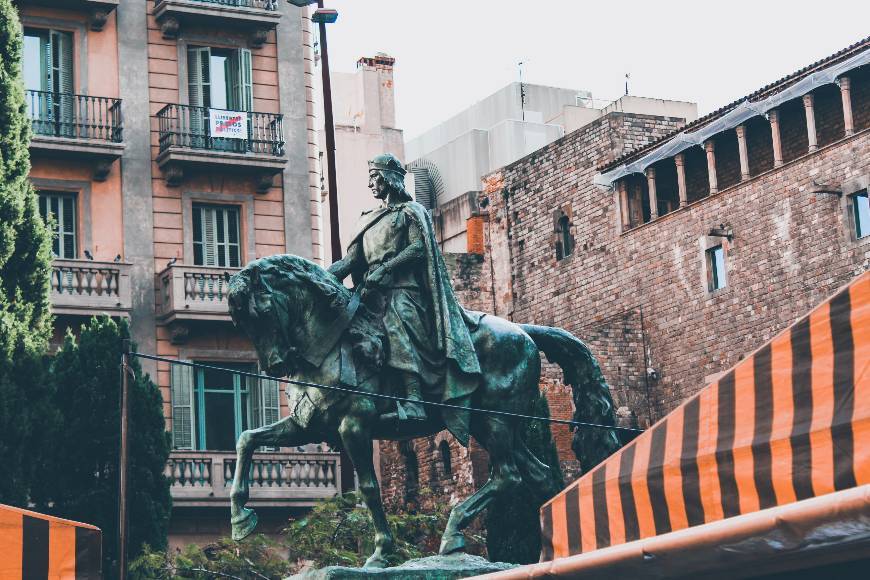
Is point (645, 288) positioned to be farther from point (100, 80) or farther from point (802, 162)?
point (100, 80)

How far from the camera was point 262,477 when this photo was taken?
3341 cm

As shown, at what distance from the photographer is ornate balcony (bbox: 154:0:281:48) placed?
35.5 m

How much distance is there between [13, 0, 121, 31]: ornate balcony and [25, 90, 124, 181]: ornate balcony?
1.50m

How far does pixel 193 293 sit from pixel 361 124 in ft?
74.1

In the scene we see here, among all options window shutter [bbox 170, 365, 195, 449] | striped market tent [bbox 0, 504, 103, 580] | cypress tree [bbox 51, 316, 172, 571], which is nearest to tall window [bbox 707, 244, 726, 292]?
window shutter [bbox 170, 365, 195, 449]

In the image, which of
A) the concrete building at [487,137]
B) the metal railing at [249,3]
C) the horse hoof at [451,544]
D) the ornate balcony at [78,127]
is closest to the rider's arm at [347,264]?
the horse hoof at [451,544]

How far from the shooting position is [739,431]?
8.71 m

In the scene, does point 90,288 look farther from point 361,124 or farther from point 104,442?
point 361,124

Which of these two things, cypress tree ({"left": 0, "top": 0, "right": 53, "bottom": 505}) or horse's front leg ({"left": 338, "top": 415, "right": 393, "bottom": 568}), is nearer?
horse's front leg ({"left": 338, "top": 415, "right": 393, "bottom": 568})

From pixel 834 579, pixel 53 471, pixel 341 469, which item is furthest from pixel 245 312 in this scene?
pixel 341 469

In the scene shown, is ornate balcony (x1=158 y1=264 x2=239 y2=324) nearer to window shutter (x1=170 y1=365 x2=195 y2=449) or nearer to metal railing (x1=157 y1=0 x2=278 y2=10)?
window shutter (x1=170 y1=365 x2=195 y2=449)

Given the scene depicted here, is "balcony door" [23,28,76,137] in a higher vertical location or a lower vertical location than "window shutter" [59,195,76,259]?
higher

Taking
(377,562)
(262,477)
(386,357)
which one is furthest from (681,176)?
(377,562)

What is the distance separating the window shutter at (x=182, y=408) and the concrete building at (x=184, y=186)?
26mm
